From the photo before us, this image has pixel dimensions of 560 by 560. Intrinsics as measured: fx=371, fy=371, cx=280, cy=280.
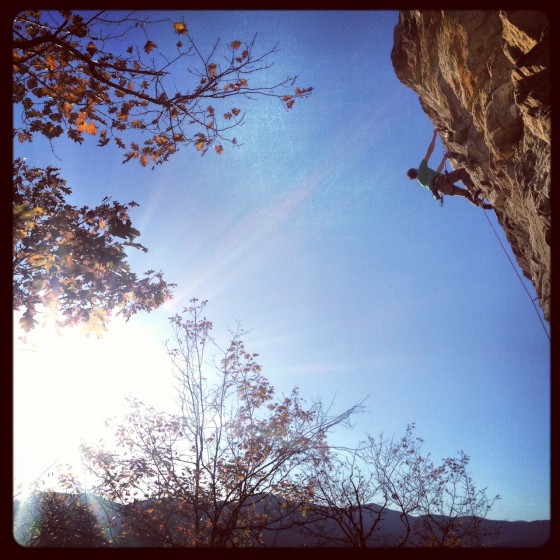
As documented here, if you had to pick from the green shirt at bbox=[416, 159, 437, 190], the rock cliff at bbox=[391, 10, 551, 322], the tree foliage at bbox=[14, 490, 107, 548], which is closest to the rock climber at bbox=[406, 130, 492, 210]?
the green shirt at bbox=[416, 159, 437, 190]

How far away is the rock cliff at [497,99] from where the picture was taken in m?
4.67

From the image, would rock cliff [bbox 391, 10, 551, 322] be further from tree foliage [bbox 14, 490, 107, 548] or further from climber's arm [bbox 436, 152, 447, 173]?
tree foliage [bbox 14, 490, 107, 548]

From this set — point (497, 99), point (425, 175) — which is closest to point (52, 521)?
point (425, 175)

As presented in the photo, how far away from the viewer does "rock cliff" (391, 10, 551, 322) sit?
4.67 metres

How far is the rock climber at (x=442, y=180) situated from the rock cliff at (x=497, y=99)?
62 centimetres

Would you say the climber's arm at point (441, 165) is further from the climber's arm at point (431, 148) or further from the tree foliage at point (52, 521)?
the tree foliage at point (52, 521)

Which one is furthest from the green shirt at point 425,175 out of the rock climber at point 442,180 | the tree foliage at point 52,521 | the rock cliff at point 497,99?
the tree foliage at point 52,521

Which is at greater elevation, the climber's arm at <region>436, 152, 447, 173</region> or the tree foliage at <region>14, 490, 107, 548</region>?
the climber's arm at <region>436, 152, 447, 173</region>
